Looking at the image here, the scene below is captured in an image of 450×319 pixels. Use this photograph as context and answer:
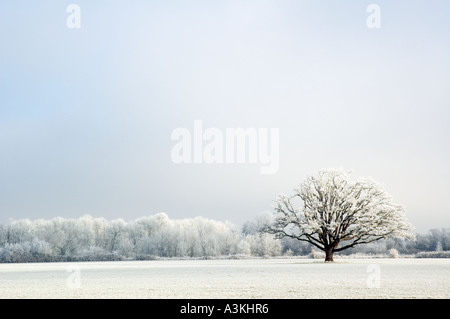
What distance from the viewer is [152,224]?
104250 millimetres

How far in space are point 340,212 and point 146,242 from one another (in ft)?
168

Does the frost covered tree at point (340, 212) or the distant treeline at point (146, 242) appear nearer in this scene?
the frost covered tree at point (340, 212)

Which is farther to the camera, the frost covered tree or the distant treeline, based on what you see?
the distant treeline

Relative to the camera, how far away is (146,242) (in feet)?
310

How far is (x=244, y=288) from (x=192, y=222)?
83.8 m

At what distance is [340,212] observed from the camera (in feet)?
170

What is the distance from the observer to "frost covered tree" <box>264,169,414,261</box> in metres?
51.2

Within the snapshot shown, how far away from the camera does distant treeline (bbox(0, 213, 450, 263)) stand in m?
86.8

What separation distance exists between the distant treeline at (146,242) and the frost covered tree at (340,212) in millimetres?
34338

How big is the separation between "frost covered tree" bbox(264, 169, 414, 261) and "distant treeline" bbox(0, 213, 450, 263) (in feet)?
113

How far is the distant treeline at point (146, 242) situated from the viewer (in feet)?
285

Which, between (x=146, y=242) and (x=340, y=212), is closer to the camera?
(x=340, y=212)
